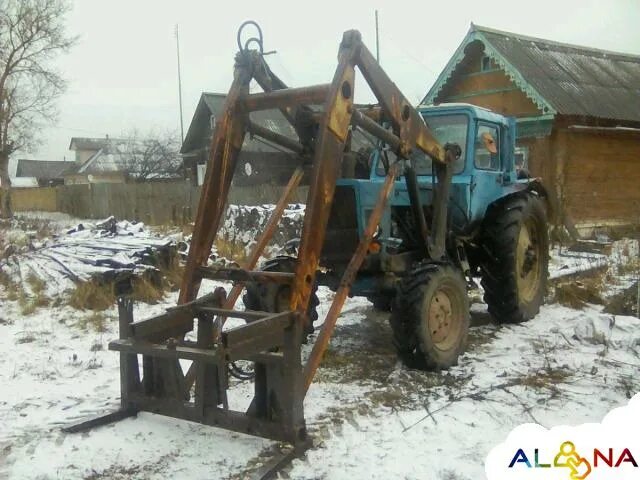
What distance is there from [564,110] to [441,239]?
448 inches

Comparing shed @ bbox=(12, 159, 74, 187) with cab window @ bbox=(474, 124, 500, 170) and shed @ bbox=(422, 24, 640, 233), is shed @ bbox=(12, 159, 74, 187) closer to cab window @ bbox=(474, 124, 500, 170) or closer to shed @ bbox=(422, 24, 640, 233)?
shed @ bbox=(422, 24, 640, 233)

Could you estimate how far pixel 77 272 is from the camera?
8.77 meters

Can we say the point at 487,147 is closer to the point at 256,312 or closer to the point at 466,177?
the point at 466,177

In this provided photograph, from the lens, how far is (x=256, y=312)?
4.60 m

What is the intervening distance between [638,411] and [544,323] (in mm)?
3300

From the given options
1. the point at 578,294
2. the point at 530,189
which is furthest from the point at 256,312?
the point at 578,294

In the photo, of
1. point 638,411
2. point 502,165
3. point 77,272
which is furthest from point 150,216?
point 638,411

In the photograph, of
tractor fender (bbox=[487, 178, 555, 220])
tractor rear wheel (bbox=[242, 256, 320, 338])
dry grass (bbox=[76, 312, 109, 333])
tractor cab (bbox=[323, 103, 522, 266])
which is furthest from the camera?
tractor fender (bbox=[487, 178, 555, 220])

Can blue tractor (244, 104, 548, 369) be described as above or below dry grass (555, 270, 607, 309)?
above

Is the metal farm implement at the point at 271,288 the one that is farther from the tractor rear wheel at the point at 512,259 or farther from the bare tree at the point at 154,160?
the bare tree at the point at 154,160

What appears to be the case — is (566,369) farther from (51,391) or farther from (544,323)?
(51,391)

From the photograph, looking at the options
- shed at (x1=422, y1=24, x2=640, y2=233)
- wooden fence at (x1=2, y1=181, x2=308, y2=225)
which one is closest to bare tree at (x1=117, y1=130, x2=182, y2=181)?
wooden fence at (x1=2, y1=181, x2=308, y2=225)

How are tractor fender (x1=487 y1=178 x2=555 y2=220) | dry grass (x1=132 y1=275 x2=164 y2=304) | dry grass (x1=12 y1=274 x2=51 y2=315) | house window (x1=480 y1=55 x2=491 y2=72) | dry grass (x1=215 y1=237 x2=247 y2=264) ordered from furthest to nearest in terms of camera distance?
house window (x1=480 y1=55 x2=491 y2=72) < dry grass (x1=215 y1=237 x2=247 y2=264) < dry grass (x1=132 y1=275 x2=164 y2=304) < dry grass (x1=12 y1=274 x2=51 y2=315) < tractor fender (x1=487 y1=178 x2=555 y2=220)

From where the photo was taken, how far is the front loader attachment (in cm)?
413
